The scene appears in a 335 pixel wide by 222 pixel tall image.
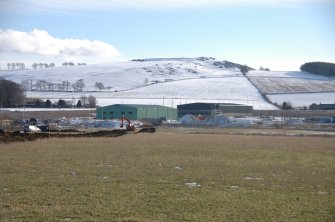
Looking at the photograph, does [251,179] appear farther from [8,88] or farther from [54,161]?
[8,88]

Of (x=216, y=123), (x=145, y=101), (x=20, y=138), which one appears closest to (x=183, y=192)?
(x=20, y=138)

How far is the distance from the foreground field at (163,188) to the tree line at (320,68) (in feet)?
510

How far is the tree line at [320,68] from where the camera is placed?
170375mm

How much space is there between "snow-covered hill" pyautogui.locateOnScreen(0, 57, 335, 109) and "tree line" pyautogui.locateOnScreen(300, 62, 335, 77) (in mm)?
3419

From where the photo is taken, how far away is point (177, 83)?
524 ft

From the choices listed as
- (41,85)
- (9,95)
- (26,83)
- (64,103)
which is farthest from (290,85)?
(9,95)

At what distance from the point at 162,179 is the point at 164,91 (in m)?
132

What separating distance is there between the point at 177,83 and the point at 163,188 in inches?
5747

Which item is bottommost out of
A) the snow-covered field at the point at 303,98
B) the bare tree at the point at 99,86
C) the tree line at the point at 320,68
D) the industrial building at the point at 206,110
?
the industrial building at the point at 206,110

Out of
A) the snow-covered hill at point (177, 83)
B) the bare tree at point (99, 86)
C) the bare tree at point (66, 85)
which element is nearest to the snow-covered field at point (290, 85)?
the snow-covered hill at point (177, 83)

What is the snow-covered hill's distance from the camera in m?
135

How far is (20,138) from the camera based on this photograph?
33.9 metres

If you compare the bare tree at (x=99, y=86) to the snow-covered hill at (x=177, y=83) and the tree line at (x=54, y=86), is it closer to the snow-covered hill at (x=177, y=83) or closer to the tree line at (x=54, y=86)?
the snow-covered hill at (x=177, y=83)

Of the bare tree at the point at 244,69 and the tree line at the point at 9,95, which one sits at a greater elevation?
the bare tree at the point at 244,69
